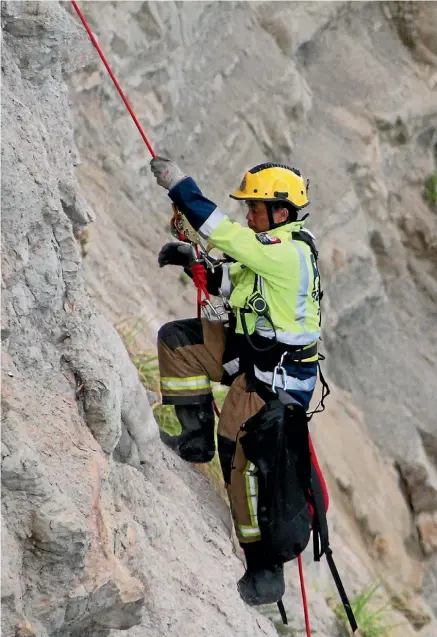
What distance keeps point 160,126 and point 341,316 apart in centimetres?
296

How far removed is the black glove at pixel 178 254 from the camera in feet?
15.1

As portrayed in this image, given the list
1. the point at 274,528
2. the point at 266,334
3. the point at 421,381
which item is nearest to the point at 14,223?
the point at 266,334

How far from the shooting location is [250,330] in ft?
13.6

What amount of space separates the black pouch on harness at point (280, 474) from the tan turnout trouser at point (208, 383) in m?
0.14

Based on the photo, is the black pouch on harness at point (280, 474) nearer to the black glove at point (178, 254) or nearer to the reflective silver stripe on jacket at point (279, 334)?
the reflective silver stripe on jacket at point (279, 334)

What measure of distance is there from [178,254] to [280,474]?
142 cm

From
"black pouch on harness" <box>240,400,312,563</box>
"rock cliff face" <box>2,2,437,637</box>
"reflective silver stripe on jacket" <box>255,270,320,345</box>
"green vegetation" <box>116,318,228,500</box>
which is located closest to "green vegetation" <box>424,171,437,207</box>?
"rock cliff face" <box>2,2,437,637</box>

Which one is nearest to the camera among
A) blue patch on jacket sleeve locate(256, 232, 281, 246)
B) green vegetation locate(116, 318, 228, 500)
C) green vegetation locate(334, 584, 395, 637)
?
blue patch on jacket sleeve locate(256, 232, 281, 246)

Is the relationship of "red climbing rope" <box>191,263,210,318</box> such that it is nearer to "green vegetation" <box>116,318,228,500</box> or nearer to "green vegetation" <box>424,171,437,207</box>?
"green vegetation" <box>116,318,228,500</box>

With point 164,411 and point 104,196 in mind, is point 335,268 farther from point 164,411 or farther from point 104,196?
point 164,411

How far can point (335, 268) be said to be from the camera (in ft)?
28.3

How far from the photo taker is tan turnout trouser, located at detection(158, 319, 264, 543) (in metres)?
4.24

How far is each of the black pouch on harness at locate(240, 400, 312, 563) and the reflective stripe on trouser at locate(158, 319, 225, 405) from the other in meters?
0.52

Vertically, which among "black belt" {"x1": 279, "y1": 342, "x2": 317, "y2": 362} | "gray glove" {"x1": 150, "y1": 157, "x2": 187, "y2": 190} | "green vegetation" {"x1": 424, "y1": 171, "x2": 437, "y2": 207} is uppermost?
"gray glove" {"x1": 150, "y1": 157, "x2": 187, "y2": 190}
